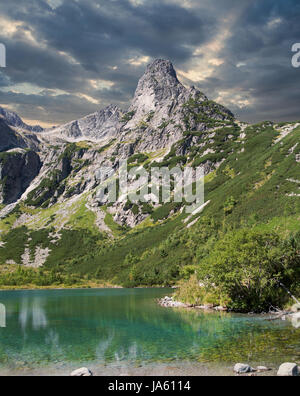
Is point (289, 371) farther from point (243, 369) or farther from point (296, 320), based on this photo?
point (296, 320)

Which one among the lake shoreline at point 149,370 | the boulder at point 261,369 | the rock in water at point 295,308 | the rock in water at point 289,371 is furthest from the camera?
the rock in water at point 295,308

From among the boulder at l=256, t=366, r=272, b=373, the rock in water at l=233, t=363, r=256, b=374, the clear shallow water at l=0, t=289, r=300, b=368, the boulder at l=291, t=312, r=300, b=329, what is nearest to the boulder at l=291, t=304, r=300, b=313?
the boulder at l=291, t=312, r=300, b=329

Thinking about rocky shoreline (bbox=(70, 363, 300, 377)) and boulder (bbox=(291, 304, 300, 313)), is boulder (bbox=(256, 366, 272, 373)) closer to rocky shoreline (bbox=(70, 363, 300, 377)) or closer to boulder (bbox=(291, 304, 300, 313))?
rocky shoreline (bbox=(70, 363, 300, 377))

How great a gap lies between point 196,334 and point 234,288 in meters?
22.0

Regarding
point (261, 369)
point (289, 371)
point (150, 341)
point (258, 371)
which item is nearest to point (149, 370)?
point (258, 371)

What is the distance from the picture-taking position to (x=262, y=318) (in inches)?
1924

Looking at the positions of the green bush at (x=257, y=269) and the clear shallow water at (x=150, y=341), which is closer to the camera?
the clear shallow water at (x=150, y=341)

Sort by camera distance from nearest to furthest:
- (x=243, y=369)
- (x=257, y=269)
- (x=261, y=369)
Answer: (x=243, y=369) → (x=261, y=369) → (x=257, y=269)

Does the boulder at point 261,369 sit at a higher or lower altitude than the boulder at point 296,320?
higher

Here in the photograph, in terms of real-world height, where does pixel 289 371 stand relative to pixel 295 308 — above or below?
above

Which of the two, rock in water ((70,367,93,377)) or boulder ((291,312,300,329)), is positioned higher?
rock in water ((70,367,93,377))

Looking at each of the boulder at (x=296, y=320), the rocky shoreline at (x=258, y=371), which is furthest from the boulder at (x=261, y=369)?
the boulder at (x=296, y=320)

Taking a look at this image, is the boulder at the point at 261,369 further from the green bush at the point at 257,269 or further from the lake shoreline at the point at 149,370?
the green bush at the point at 257,269
